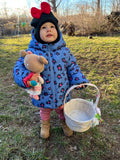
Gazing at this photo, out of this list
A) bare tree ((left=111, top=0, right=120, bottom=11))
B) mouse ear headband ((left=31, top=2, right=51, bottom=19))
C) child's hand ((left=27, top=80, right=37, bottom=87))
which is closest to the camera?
child's hand ((left=27, top=80, right=37, bottom=87))

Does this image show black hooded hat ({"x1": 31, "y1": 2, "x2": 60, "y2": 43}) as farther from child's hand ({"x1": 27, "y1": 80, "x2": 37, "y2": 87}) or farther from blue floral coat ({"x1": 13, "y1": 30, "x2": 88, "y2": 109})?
child's hand ({"x1": 27, "y1": 80, "x2": 37, "y2": 87})

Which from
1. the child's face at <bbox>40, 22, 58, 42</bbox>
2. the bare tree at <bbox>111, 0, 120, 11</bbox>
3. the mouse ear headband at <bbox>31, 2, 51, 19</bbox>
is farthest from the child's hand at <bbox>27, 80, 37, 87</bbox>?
the bare tree at <bbox>111, 0, 120, 11</bbox>

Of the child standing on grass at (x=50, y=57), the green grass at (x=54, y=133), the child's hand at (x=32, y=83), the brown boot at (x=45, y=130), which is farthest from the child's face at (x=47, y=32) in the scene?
the green grass at (x=54, y=133)

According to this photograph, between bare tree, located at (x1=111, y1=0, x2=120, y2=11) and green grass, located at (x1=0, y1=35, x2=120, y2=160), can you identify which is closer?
green grass, located at (x1=0, y1=35, x2=120, y2=160)

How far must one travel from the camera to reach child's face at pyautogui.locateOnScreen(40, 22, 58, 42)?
1400 millimetres

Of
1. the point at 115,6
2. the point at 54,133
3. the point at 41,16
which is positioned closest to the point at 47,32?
the point at 41,16

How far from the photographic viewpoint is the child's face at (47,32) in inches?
55.1

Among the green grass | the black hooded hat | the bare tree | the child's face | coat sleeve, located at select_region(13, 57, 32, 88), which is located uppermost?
the bare tree

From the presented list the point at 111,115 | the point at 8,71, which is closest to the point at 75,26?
the point at 8,71

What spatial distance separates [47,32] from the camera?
4.58ft

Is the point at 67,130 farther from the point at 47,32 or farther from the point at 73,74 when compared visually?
the point at 47,32

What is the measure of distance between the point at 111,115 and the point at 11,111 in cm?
150

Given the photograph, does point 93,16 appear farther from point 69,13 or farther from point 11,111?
point 11,111

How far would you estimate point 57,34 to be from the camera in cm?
150
